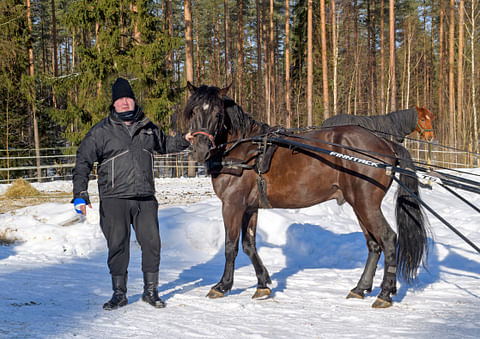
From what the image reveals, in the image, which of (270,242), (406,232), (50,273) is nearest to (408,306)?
(406,232)

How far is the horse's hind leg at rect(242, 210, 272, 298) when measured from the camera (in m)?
4.58

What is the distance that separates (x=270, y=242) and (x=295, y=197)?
9.00 feet

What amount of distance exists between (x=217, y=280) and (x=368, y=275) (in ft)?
6.00

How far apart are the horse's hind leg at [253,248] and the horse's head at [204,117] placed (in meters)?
0.99

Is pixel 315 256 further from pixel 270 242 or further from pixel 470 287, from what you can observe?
pixel 470 287

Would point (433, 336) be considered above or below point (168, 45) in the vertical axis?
below

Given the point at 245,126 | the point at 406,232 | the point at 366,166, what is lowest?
the point at 406,232

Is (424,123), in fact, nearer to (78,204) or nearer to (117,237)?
(117,237)

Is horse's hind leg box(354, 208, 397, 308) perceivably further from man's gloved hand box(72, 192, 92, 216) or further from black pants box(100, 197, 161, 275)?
man's gloved hand box(72, 192, 92, 216)

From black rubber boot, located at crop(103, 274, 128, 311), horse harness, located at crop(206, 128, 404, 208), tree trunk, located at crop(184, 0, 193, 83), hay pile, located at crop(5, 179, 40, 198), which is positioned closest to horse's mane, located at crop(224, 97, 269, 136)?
horse harness, located at crop(206, 128, 404, 208)

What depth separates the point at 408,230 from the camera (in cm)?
458

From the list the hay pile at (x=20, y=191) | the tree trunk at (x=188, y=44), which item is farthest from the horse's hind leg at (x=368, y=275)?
the tree trunk at (x=188, y=44)

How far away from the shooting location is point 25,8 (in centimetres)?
2173

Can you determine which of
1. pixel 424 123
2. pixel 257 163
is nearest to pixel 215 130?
pixel 257 163
